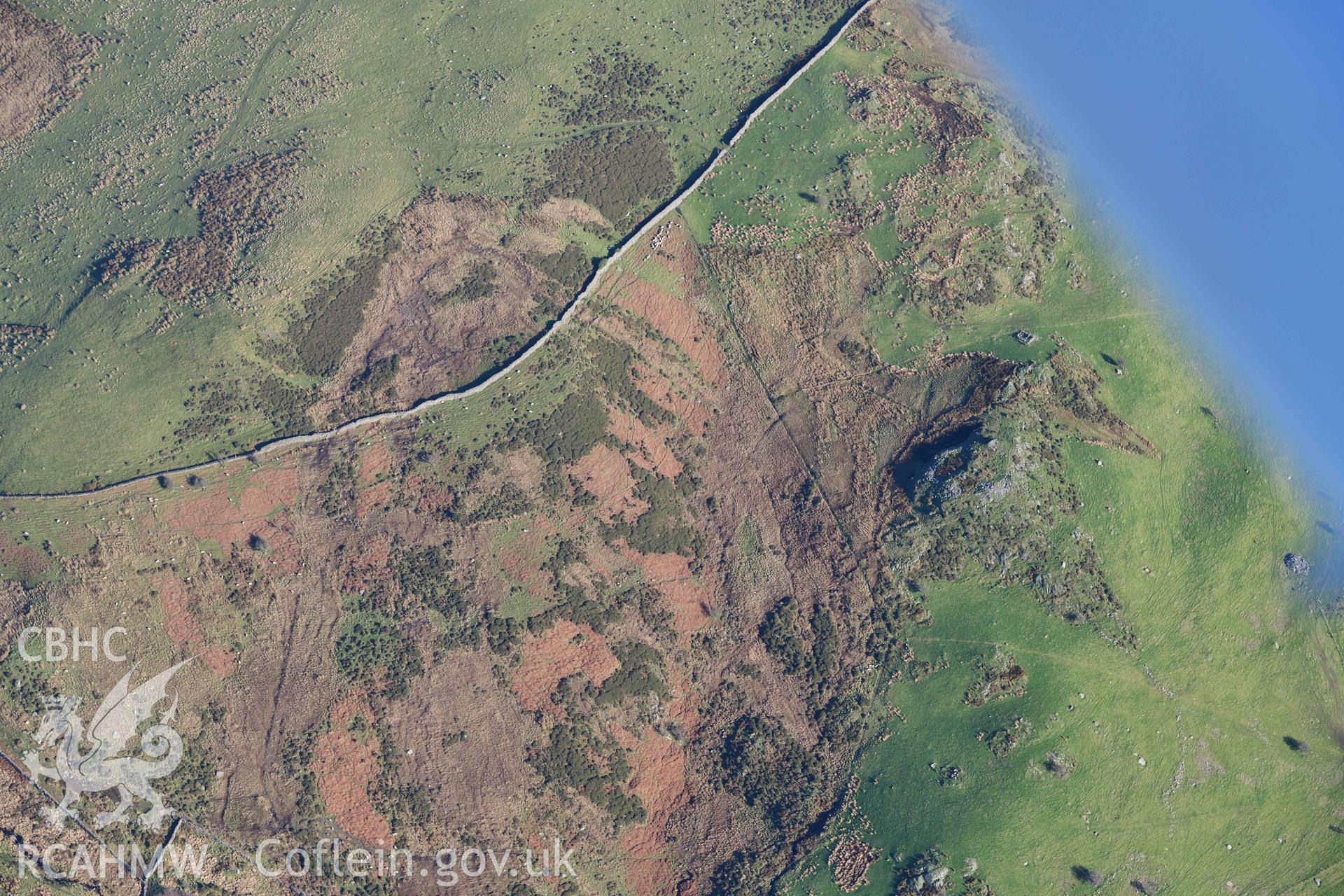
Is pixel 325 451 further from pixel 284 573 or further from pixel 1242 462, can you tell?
pixel 1242 462

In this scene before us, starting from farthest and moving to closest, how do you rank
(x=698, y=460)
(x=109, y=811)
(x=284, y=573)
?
(x=698, y=460) < (x=284, y=573) < (x=109, y=811)

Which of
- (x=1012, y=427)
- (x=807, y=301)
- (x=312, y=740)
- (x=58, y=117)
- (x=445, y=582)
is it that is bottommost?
(x=312, y=740)

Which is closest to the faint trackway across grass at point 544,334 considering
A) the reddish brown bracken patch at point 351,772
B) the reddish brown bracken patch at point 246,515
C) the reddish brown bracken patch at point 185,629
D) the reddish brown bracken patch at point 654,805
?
the reddish brown bracken patch at point 246,515

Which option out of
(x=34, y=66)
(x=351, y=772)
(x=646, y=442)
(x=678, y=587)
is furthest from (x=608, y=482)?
(x=34, y=66)

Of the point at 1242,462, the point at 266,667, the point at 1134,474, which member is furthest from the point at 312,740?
the point at 1242,462

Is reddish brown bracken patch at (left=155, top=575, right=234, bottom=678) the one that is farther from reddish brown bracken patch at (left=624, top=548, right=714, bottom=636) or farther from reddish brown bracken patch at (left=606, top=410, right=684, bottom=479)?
reddish brown bracken patch at (left=606, top=410, right=684, bottom=479)

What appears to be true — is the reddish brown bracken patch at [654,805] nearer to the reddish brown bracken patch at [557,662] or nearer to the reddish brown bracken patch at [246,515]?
the reddish brown bracken patch at [557,662]
